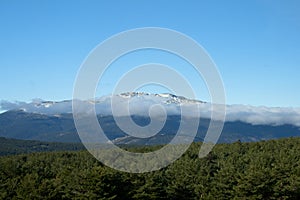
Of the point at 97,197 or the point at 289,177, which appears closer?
the point at 97,197

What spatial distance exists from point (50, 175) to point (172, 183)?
2820 centimetres

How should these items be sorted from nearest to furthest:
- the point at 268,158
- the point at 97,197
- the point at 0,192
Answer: the point at 97,197 → the point at 0,192 → the point at 268,158

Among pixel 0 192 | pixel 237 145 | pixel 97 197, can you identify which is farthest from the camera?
pixel 237 145

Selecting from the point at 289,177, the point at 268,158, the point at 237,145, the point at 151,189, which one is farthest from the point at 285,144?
the point at 151,189

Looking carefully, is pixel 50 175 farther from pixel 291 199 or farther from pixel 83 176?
pixel 291 199

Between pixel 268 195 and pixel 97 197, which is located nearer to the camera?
pixel 97 197

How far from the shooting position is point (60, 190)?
81375 millimetres

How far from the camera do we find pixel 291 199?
275 ft

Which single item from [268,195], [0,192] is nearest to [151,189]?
[268,195]

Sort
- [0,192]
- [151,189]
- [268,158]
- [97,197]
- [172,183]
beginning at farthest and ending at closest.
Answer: [268,158], [172,183], [151,189], [0,192], [97,197]

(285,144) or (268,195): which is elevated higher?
(285,144)

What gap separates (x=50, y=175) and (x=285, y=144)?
245 ft

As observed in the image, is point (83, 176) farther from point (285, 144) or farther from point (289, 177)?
point (285, 144)

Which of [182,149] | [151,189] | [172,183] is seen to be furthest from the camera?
[182,149]
